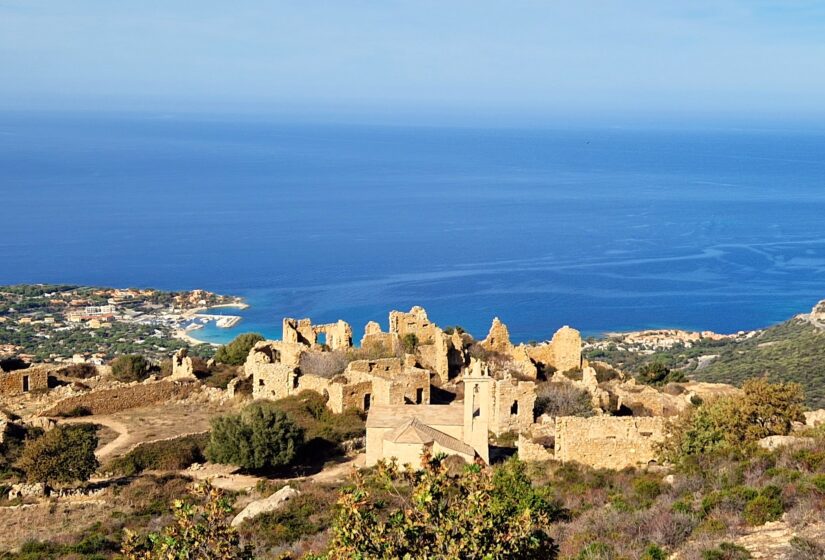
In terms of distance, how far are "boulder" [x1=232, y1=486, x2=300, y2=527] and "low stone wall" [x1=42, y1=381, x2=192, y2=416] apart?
32.1 ft

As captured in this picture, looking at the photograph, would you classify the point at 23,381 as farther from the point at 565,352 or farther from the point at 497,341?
the point at 565,352

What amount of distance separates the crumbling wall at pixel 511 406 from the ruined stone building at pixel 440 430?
1.25 metres

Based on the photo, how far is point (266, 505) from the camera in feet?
54.1

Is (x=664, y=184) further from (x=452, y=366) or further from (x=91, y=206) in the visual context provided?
(x=452, y=366)

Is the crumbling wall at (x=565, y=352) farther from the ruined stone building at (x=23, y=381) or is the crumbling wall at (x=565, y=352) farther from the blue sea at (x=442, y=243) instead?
the blue sea at (x=442, y=243)

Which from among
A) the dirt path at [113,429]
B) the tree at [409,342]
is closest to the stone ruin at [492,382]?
the tree at [409,342]

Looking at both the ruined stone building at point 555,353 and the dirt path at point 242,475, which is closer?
the dirt path at point 242,475

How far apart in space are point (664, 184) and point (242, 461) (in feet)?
503

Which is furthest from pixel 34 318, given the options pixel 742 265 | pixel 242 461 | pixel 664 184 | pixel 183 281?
pixel 664 184

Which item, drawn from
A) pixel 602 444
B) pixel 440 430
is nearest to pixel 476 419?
pixel 440 430

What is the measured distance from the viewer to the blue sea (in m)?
80.7

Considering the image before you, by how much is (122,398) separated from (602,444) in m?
13.7

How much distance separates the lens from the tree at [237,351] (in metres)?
31.2

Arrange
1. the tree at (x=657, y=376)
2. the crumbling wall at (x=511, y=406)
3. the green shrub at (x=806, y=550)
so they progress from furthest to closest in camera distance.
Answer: the tree at (x=657, y=376)
the crumbling wall at (x=511, y=406)
the green shrub at (x=806, y=550)
